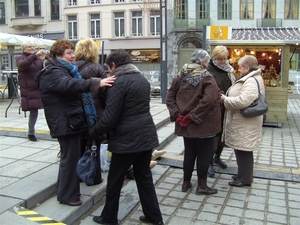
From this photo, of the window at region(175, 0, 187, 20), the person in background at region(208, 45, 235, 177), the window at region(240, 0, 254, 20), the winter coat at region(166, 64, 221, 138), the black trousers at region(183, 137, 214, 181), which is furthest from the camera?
the window at region(175, 0, 187, 20)

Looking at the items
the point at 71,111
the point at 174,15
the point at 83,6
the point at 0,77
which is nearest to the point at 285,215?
the point at 71,111

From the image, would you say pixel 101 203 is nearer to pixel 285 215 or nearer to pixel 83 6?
pixel 285 215

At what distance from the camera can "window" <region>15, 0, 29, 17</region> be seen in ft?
106

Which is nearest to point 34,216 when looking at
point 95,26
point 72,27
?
point 95,26

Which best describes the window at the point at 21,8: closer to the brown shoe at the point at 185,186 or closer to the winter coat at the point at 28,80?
the winter coat at the point at 28,80

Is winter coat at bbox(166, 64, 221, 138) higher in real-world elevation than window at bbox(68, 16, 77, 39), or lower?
lower

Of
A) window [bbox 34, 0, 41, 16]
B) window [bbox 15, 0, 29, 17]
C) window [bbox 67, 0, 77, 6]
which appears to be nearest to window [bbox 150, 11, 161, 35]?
window [bbox 67, 0, 77, 6]

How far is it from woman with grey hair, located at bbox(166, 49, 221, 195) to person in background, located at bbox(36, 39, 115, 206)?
1118 mm

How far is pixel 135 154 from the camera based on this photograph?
3.13m

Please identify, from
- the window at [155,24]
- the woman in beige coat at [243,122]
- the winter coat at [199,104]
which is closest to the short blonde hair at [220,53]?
the woman in beige coat at [243,122]

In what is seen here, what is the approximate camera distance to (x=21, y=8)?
3275cm

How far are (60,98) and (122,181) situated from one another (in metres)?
0.99

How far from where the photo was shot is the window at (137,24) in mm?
29828

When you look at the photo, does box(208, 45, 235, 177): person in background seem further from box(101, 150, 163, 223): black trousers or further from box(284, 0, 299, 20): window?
box(284, 0, 299, 20): window
